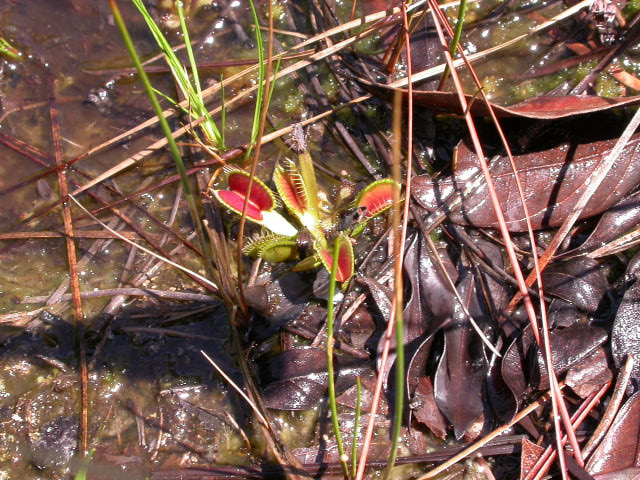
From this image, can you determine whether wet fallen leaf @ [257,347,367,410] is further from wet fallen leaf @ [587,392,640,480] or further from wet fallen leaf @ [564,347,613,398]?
wet fallen leaf @ [587,392,640,480]

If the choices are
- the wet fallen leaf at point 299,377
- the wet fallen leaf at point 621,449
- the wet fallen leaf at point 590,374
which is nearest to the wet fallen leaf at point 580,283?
the wet fallen leaf at point 590,374

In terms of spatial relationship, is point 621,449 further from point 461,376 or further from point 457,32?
point 457,32

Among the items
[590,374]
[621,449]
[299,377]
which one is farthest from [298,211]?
[621,449]

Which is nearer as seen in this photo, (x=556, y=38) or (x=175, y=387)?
(x=175, y=387)

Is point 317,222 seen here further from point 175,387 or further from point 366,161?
point 175,387

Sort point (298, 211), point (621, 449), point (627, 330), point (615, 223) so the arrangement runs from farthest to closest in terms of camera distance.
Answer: point (298, 211) → point (615, 223) → point (627, 330) → point (621, 449)

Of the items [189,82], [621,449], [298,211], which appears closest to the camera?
[621,449]

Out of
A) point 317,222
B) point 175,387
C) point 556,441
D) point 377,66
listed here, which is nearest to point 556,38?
point 377,66

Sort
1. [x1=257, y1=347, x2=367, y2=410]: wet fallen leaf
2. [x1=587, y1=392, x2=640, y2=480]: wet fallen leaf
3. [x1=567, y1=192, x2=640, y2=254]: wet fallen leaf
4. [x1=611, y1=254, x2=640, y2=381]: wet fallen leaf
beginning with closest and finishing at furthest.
Answer: 1. [x1=587, y1=392, x2=640, y2=480]: wet fallen leaf
2. [x1=611, y1=254, x2=640, y2=381]: wet fallen leaf
3. [x1=257, y1=347, x2=367, y2=410]: wet fallen leaf
4. [x1=567, y1=192, x2=640, y2=254]: wet fallen leaf

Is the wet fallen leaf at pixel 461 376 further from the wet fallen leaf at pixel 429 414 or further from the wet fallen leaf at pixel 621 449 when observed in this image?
the wet fallen leaf at pixel 621 449

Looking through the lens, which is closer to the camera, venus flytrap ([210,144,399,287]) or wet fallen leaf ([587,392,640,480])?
wet fallen leaf ([587,392,640,480])

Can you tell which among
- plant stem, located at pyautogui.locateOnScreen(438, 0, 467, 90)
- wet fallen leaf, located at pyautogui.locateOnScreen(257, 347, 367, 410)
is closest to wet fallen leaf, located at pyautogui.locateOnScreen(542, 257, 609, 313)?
wet fallen leaf, located at pyautogui.locateOnScreen(257, 347, 367, 410)
